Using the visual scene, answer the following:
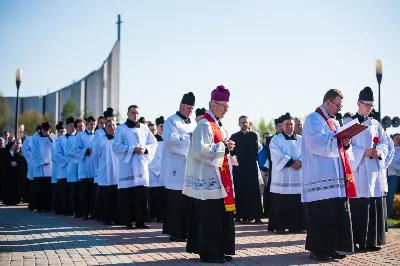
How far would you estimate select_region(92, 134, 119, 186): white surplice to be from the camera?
14.8 meters

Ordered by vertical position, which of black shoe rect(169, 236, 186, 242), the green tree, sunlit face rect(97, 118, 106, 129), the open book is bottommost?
black shoe rect(169, 236, 186, 242)

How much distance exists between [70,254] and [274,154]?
5.40 meters

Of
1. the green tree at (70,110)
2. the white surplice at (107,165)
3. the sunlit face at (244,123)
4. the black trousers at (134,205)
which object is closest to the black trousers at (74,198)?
the white surplice at (107,165)

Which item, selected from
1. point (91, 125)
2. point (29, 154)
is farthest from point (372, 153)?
point (29, 154)

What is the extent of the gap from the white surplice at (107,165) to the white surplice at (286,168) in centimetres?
392

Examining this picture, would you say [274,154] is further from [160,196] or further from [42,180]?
[42,180]

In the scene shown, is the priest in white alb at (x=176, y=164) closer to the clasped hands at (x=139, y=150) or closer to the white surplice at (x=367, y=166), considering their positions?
the clasped hands at (x=139, y=150)

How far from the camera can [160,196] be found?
15.8m

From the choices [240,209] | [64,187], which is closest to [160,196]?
[240,209]

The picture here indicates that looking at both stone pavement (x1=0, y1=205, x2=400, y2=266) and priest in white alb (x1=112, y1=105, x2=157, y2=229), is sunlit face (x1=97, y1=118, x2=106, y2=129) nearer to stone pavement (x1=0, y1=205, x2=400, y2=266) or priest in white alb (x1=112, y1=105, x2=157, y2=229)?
priest in white alb (x1=112, y1=105, x2=157, y2=229)

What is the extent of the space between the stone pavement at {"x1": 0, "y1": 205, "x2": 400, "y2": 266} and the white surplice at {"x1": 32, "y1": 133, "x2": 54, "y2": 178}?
5484mm

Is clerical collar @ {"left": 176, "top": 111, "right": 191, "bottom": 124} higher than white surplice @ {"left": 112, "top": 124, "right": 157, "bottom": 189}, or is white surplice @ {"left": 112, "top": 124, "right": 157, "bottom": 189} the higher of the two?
clerical collar @ {"left": 176, "top": 111, "right": 191, "bottom": 124}

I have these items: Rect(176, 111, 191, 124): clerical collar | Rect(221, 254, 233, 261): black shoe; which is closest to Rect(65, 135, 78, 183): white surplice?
Rect(176, 111, 191, 124): clerical collar

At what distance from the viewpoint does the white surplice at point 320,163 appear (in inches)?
359
